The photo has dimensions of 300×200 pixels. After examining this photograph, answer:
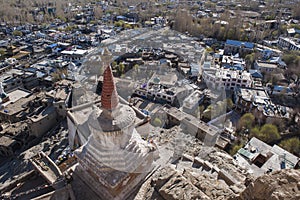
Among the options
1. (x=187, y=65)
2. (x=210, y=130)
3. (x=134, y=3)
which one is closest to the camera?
(x=210, y=130)

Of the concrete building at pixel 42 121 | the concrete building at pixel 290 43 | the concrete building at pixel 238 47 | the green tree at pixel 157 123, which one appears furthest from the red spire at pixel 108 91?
the concrete building at pixel 290 43

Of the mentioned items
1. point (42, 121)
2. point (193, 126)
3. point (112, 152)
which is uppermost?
point (112, 152)

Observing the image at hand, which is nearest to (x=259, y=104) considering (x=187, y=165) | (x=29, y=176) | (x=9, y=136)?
(x=187, y=165)

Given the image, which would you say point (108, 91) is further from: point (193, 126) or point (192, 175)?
point (193, 126)

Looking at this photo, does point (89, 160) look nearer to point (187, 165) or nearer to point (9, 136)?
point (187, 165)

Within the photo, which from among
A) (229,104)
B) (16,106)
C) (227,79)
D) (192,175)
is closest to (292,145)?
(229,104)

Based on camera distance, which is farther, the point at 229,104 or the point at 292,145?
the point at 229,104

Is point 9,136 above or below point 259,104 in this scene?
below
